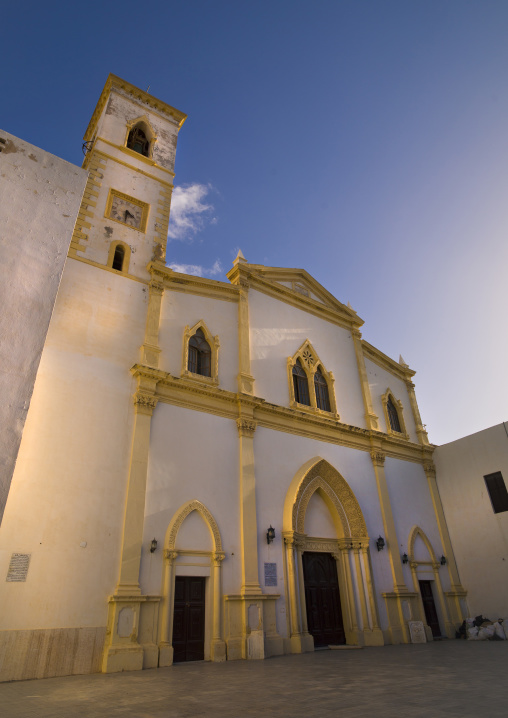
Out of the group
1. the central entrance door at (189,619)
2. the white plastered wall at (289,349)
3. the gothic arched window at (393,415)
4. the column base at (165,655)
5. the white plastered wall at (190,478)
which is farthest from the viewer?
the gothic arched window at (393,415)

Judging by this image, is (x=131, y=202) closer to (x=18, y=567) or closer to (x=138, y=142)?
(x=138, y=142)

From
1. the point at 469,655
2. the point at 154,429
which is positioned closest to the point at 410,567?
the point at 469,655

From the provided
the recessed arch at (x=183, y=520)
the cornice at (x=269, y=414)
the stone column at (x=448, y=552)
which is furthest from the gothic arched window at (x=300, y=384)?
the stone column at (x=448, y=552)

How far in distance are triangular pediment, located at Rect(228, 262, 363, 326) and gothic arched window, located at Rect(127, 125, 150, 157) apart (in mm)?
6546

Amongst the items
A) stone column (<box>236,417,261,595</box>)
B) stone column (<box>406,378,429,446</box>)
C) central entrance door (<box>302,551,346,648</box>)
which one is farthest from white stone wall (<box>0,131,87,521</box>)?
stone column (<box>406,378,429,446</box>)

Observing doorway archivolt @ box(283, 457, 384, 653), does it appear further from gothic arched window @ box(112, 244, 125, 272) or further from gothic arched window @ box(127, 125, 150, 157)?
gothic arched window @ box(127, 125, 150, 157)

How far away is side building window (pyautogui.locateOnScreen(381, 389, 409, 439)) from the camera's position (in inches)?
775

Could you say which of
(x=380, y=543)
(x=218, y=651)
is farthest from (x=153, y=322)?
(x=380, y=543)

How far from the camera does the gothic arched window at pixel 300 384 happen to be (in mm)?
16688

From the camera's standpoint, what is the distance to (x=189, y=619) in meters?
11.3

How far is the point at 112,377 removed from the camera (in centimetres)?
1221

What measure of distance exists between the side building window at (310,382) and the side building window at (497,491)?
6.35m

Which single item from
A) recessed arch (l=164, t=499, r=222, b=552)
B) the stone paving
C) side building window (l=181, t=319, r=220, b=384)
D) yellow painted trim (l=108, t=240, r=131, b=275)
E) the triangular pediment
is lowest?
the stone paving

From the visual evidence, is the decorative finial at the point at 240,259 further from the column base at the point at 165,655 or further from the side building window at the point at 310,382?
the column base at the point at 165,655
